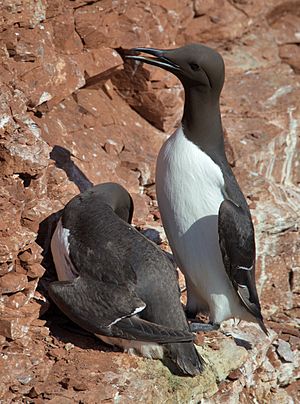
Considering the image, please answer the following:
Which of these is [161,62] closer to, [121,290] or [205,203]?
[205,203]

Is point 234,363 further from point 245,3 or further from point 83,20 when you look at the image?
point 245,3

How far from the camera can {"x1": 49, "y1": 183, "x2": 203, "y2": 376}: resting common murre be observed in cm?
730

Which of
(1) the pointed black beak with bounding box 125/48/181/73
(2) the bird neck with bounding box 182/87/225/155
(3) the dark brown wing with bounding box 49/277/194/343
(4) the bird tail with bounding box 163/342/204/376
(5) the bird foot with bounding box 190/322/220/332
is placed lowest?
(5) the bird foot with bounding box 190/322/220/332

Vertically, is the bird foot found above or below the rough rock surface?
below

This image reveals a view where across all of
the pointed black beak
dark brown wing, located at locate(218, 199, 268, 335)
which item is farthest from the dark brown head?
dark brown wing, located at locate(218, 199, 268, 335)

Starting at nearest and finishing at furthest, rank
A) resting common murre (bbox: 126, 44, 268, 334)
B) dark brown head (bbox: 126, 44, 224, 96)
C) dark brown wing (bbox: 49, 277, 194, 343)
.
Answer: dark brown wing (bbox: 49, 277, 194, 343) → resting common murre (bbox: 126, 44, 268, 334) → dark brown head (bbox: 126, 44, 224, 96)

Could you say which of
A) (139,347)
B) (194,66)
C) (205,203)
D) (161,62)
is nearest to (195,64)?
(194,66)

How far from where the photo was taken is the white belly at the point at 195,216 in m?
8.09

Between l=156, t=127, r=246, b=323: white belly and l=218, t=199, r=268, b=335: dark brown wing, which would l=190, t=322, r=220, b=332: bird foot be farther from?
l=218, t=199, r=268, b=335: dark brown wing

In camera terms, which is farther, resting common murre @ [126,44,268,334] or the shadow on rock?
the shadow on rock

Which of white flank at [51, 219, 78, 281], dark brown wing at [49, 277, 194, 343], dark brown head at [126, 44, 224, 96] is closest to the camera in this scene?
dark brown wing at [49, 277, 194, 343]

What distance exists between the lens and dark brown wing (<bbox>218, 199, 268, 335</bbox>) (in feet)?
26.1

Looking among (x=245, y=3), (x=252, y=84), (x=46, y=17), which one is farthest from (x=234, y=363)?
(x=245, y=3)

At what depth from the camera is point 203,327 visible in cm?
829
